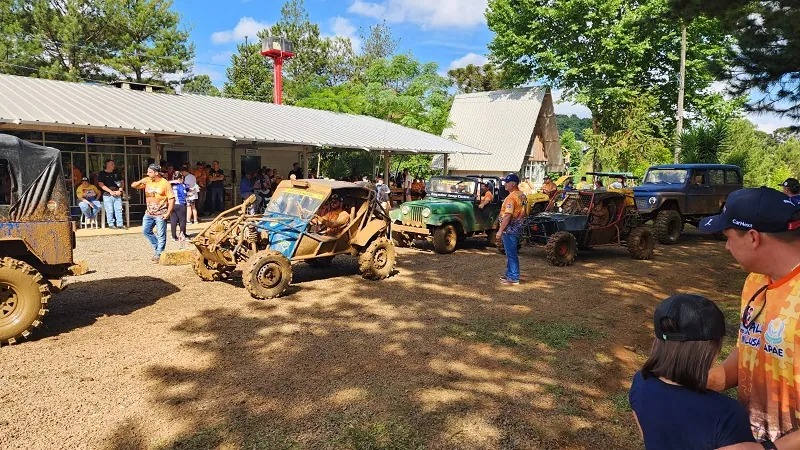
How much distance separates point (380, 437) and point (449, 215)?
7.94 meters

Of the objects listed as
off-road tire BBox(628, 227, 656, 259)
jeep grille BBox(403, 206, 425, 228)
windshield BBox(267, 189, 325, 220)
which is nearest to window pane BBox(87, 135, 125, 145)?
jeep grille BBox(403, 206, 425, 228)

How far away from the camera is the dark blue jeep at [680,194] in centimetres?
1331

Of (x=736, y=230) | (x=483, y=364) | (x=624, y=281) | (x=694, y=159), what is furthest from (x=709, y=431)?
(x=694, y=159)

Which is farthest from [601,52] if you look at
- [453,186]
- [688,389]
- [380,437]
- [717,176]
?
[688,389]

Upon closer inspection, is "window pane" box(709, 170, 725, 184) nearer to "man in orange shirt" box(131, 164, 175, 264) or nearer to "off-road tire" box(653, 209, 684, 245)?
"off-road tire" box(653, 209, 684, 245)

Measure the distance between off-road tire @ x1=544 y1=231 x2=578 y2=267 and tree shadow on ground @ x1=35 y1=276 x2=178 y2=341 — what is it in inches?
258

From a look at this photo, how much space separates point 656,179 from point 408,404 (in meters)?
12.7

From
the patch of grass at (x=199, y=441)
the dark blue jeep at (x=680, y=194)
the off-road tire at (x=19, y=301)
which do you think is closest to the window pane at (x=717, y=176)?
the dark blue jeep at (x=680, y=194)

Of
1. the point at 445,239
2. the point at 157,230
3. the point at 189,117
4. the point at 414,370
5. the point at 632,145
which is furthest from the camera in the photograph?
the point at 632,145

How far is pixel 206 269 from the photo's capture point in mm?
7977

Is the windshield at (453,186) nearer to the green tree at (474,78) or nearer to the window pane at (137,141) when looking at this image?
the window pane at (137,141)

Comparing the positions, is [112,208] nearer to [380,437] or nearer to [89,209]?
[89,209]

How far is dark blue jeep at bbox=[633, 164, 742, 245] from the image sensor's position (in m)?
13.3

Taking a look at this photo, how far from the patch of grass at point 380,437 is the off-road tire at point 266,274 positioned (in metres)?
3.59
